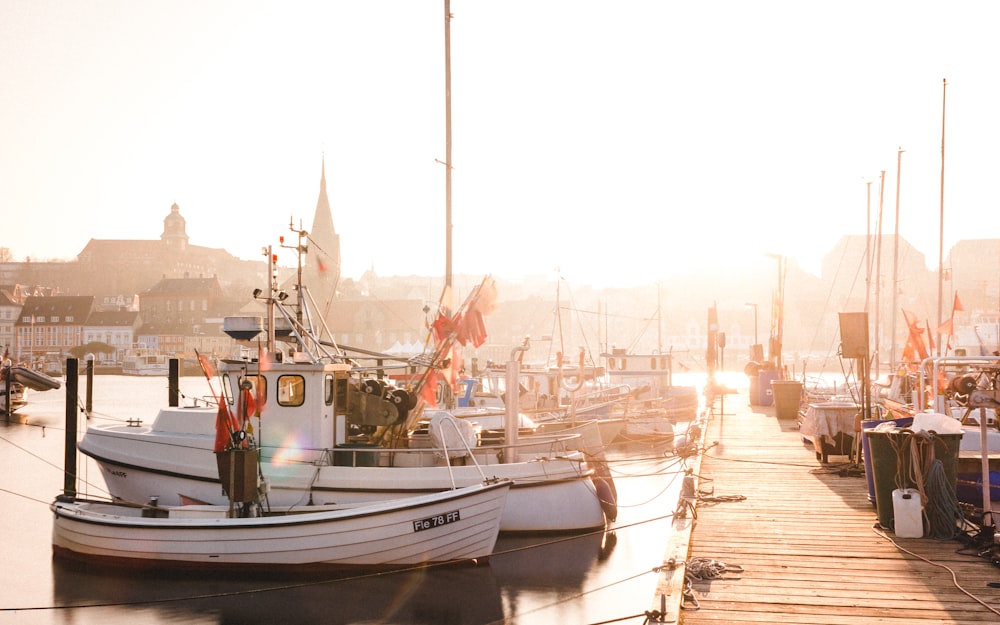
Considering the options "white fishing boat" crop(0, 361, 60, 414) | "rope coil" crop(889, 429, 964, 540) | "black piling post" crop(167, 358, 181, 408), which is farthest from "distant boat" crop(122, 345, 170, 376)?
"rope coil" crop(889, 429, 964, 540)

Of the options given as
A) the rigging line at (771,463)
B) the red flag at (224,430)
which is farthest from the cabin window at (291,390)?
the rigging line at (771,463)

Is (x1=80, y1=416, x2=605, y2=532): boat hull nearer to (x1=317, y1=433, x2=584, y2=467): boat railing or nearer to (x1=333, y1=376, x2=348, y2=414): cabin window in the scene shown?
(x1=317, y1=433, x2=584, y2=467): boat railing

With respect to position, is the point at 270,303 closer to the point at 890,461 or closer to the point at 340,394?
the point at 340,394

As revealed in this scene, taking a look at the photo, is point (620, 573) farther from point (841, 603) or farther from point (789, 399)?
point (789, 399)

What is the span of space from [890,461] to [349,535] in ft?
25.0

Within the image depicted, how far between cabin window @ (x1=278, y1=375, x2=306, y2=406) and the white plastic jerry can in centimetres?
940

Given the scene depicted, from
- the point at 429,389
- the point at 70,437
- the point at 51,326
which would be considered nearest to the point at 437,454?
the point at 429,389

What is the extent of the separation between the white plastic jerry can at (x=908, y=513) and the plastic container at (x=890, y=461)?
11 centimetres

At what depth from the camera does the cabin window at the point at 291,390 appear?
15.7 meters

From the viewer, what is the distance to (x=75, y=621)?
13.9 meters

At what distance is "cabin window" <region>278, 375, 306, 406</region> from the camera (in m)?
15.7

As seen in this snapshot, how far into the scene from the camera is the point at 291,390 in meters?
15.7

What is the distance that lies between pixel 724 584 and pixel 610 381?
37.4 metres

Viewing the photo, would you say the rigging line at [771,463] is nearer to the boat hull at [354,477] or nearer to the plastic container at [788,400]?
the boat hull at [354,477]
